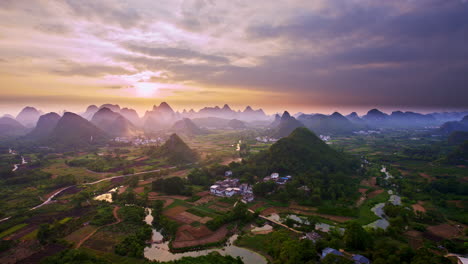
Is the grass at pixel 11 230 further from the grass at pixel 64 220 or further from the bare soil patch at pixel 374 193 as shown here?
the bare soil patch at pixel 374 193

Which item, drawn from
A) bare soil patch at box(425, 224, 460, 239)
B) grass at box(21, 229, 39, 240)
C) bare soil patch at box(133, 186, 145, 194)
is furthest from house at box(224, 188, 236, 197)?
bare soil patch at box(425, 224, 460, 239)

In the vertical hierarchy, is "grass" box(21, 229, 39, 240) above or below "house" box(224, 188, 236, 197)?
below

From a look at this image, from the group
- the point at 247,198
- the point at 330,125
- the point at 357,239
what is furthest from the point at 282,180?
the point at 330,125

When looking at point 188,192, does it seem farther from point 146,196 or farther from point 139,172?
point 139,172

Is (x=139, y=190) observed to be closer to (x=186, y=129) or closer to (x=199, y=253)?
(x=199, y=253)

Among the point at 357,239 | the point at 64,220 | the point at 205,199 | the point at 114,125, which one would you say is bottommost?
the point at 64,220

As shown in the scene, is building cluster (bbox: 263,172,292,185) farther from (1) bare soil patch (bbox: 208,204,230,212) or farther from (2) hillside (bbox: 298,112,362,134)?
(2) hillside (bbox: 298,112,362,134)
